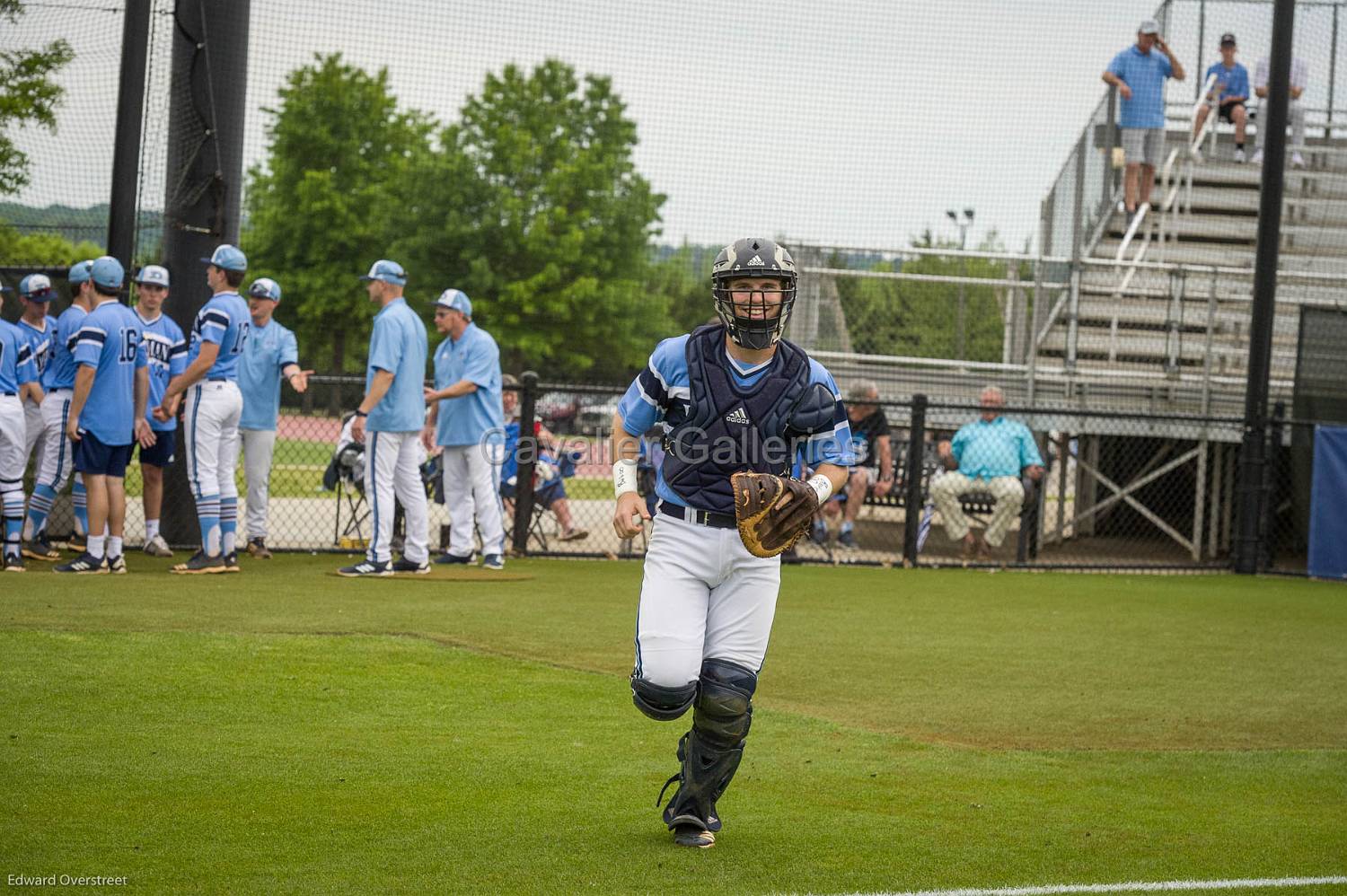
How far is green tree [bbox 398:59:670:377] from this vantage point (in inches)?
1420

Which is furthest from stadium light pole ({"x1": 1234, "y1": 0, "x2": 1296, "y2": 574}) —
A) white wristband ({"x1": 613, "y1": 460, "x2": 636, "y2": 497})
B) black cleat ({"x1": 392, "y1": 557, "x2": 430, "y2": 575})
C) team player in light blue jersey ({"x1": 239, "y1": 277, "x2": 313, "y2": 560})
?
white wristband ({"x1": 613, "y1": 460, "x2": 636, "y2": 497})

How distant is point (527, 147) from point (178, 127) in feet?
88.1

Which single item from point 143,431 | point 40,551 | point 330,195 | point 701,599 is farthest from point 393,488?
point 330,195

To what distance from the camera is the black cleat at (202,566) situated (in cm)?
998

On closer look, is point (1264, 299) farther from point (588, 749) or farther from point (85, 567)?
point (85, 567)

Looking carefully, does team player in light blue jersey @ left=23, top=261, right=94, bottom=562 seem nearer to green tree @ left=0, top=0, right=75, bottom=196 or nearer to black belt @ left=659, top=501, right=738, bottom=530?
green tree @ left=0, top=0, right=75, bottom=196

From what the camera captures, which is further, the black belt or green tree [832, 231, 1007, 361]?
green tree [832, 231, 1007, 361]

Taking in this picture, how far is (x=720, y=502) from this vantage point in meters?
4.55

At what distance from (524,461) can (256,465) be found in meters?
2.48

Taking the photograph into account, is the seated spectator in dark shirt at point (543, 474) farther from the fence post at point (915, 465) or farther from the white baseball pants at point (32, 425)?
the white baseball pants at point (32, 425)

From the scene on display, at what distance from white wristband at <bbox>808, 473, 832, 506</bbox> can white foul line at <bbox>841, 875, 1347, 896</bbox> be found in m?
1.28

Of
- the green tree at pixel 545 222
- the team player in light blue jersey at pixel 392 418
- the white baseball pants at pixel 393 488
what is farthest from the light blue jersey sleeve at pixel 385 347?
the green tree at pixel 545 222

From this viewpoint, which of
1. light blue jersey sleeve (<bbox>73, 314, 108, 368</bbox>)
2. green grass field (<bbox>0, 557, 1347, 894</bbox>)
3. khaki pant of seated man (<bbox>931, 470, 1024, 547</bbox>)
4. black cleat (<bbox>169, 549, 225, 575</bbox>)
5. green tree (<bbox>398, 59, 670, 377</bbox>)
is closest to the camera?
green grass field (<bbox>0, 557, 1347, 894</bbox>)

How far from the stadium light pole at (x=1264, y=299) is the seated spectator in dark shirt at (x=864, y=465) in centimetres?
359
